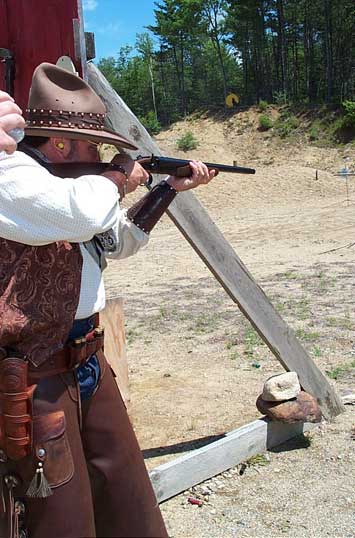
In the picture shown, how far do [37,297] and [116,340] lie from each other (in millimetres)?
2237

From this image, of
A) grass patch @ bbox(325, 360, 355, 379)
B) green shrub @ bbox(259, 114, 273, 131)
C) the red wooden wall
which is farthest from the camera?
green shrub @ bbox(259, 114, 273, 131)

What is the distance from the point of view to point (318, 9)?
46.7 metres

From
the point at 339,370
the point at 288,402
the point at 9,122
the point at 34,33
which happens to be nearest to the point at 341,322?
the point at 339,370

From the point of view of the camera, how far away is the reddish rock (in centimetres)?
379

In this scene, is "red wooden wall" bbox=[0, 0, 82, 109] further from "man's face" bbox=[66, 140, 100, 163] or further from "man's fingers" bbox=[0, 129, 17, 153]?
"man's fingers" bbox=[0, 129, 17, 153]

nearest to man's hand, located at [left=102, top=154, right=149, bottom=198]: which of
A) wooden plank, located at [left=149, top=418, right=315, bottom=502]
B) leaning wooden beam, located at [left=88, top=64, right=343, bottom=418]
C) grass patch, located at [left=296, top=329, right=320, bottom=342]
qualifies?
leaning wooden beam, located at [left=88, top=64, right=343, bottom=418]

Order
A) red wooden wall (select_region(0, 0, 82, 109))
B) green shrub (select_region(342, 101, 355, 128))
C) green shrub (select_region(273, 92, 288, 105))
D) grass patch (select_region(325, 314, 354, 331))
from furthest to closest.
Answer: green shrub (select_region(273, 92, 288, 105))
green shrub (select_region(342, 101, 355, 128))
grass patch (select_region(325, 314, 354, 331))
red wooden wall (select_region(0, 0, 82, 109))

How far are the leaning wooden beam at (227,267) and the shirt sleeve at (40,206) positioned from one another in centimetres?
140

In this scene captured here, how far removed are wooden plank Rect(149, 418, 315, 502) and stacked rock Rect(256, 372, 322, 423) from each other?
0.09 metres

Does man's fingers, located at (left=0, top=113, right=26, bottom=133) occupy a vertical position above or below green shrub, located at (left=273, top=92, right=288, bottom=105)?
below

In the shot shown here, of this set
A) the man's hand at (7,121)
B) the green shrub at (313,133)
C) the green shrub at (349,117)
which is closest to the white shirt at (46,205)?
the man's hand at (7,121)

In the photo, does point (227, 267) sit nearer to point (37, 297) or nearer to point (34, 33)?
point (34, 33)

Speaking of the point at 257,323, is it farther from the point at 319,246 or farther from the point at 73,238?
the point at 319,246

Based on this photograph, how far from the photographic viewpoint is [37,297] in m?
1.87
